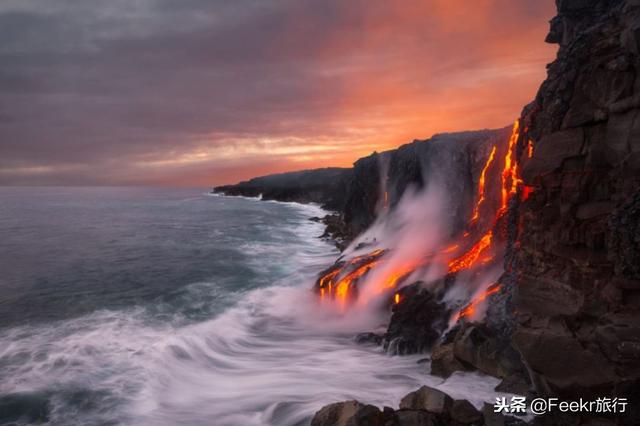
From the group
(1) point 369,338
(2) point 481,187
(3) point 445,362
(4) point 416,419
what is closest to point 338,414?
(4) point 416,419

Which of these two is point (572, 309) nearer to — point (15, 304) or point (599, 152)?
point (599, 152)

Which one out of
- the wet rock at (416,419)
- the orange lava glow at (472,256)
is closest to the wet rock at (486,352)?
the wet rock at (416,419)

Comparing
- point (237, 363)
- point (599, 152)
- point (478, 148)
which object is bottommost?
point (237, 363)

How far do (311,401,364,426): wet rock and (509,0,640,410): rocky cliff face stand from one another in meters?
3.59

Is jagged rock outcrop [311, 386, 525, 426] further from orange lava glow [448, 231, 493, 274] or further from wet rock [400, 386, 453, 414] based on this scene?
orange lava glow [448, 231, 493, 274]

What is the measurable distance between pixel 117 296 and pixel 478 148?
22065mm

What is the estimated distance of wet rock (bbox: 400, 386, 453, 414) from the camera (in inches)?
332

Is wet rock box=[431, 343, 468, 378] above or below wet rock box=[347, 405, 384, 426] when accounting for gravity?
below

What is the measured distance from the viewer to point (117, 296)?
24672mm

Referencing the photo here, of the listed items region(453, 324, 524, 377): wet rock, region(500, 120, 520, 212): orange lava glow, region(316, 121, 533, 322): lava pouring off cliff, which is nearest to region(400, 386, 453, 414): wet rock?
region(453, 324, 524, 377): wet rock

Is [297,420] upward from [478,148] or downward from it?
downward

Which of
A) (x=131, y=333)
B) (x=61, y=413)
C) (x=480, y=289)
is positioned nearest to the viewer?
(x=61, y=413)

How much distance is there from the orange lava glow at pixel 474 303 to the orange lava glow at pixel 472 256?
2123 mm

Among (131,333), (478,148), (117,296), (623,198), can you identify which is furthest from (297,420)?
(117,296)
